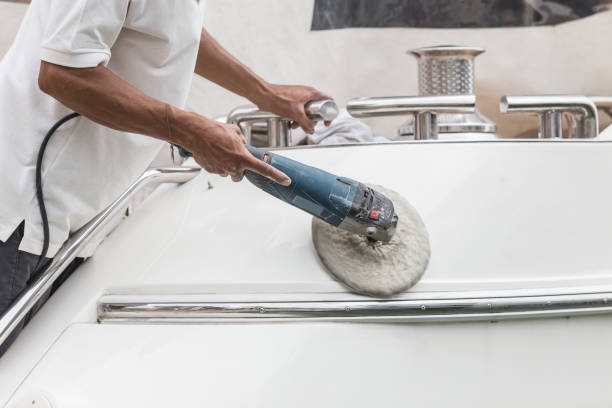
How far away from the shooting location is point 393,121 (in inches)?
76.2

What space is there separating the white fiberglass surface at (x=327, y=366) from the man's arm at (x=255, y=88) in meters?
0.40

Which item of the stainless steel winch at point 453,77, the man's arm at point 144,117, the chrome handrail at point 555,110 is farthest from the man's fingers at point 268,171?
the stainless steel winch at point 453,77

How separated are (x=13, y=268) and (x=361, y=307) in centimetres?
42

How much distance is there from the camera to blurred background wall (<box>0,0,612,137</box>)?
6.21ft

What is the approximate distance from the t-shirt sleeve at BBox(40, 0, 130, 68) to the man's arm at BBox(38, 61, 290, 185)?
0.04ft

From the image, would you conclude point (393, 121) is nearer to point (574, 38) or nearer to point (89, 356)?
point (574, 38)

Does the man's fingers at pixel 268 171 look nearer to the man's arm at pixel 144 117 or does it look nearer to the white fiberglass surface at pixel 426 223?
the man's arm at pixel 144 117

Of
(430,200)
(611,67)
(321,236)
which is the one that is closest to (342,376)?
(321,236)

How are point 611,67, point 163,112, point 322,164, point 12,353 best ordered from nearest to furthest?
1. point 163,112
2. point 12,353
3. point 322,164
4. point 611,67

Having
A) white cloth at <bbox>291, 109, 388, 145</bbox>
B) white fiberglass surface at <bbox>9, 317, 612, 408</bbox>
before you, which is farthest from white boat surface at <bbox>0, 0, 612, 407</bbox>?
white cloth at <bbox>291, 109, 388, 145</bbox>

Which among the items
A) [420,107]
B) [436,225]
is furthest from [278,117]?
[436,225]

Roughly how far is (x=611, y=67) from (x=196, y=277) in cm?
146

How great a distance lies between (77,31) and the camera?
722 millimetres

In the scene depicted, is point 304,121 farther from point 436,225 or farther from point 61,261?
point 61,261
